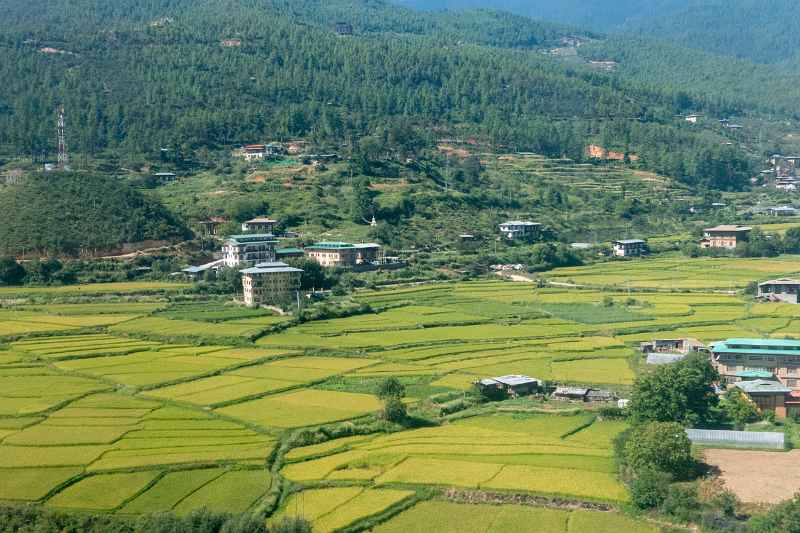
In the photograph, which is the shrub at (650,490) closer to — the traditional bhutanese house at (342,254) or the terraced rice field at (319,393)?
the terraced rice field at (319,393)

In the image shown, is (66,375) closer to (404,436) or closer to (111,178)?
(404,436)

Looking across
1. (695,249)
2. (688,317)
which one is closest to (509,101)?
(695,249)

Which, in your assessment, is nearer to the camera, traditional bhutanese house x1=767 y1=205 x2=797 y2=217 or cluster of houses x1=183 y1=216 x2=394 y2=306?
cluster of houses x1=183 y1=216 x2=394 y2=306

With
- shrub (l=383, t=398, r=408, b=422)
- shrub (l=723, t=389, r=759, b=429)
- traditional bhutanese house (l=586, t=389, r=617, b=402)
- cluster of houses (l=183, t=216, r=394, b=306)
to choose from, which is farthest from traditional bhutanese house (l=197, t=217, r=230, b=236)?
shrub (l=723, t=389, r=759, b=429)

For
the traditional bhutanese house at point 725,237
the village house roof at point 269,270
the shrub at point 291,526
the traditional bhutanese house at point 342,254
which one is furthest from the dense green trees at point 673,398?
the traditional bhutanese house at point 725,237

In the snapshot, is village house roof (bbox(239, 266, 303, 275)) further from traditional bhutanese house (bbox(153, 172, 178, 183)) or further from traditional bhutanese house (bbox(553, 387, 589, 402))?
traditional bhutanese house (bbox(153, 172, 178, 183))

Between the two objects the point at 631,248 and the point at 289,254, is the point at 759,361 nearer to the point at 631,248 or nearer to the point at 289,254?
the point at 289,254
